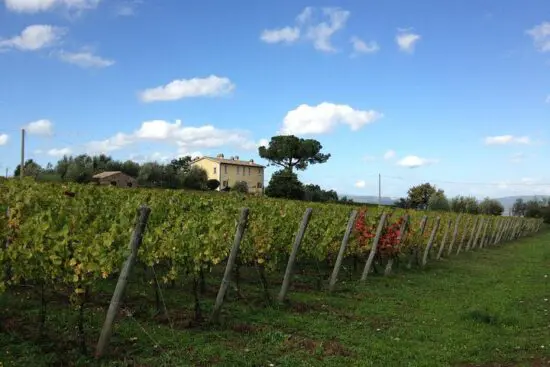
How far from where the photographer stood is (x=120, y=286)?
503cm

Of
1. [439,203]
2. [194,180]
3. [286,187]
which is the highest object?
[194,180]

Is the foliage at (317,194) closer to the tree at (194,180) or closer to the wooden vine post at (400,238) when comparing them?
the tree at (194,180)

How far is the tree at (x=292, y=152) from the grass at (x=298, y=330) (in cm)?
7501

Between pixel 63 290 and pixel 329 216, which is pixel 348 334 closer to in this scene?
pixel 63 290

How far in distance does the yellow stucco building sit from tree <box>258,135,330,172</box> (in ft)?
21.2

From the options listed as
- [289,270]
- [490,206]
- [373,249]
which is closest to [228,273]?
[289,270]

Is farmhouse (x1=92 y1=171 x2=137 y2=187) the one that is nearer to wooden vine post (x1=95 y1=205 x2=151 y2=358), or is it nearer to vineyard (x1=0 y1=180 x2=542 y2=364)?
vineyard (x1=0 y1=180 x2=542 y2=364)

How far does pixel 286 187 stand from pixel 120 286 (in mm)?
58611

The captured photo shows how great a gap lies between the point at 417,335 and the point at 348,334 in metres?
0.99

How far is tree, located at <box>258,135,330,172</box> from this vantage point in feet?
279

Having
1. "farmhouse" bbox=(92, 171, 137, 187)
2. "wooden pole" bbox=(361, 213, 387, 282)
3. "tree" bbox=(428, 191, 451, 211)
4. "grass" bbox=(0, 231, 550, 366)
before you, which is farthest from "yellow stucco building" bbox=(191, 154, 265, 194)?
"grass" bbox=(0, 231, 550, 366)

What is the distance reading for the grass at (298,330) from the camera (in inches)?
206

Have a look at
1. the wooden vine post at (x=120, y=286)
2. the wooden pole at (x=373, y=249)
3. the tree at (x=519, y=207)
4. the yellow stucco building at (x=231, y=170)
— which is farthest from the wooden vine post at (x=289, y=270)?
the tree at (x=519, y=207)

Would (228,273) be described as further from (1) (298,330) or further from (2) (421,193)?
(2) (421,193)
